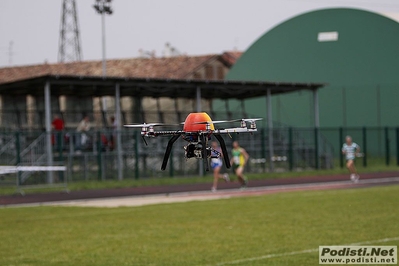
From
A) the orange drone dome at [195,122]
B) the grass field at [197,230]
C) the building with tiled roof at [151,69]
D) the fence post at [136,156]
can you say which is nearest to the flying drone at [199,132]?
the orange drone dome at [195,122]

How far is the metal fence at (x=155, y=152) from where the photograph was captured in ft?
130

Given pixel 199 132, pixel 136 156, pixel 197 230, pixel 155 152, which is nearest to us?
pixel 199 132

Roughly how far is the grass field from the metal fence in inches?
247

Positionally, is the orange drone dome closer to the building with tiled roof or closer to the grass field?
the grass field

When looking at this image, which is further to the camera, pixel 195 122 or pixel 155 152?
pixel 155 152

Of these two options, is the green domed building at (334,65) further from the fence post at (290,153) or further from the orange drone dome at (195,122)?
the orange drone dome at (195,122)

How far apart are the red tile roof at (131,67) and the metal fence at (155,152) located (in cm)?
1562

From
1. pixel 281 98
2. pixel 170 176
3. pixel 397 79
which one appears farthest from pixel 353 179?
pixel 281 98

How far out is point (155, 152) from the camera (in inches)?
1772

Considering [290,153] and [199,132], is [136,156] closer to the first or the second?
[290,153]

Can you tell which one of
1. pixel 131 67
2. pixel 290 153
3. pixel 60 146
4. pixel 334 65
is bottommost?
pixel 290 153

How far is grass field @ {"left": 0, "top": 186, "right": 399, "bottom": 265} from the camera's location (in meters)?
16.1

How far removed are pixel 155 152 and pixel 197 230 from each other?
24.6 m

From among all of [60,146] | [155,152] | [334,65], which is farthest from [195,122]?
[334,65]
